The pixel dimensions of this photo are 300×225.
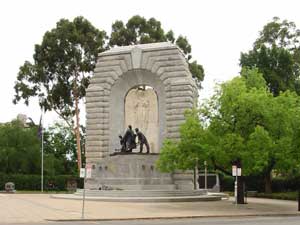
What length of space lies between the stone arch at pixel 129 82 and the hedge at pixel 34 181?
39.6ft

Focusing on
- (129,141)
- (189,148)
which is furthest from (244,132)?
(129,141)

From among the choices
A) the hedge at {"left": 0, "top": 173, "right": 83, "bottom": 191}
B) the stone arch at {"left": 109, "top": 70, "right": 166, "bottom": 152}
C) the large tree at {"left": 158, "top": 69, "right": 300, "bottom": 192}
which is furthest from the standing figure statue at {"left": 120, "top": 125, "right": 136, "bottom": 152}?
the hedge at {"left": 0, "top": 173, "right": 83, "bottom": 191}

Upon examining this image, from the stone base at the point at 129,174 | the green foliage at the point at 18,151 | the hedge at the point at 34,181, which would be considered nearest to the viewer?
the stone base at the point at 129,174

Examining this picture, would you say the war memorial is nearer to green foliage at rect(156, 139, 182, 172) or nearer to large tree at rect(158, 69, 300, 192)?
green foliage at rect(156, 139, 182, 172)

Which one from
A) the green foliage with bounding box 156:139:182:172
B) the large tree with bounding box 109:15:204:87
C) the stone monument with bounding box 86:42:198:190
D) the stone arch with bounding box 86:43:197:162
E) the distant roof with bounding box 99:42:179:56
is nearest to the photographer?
the green foliage with bounding box 156:139:182:172

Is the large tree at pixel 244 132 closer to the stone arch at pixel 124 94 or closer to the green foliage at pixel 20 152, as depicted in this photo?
the stone arch at pixel 124 94

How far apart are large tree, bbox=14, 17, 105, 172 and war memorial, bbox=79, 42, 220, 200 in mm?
13945

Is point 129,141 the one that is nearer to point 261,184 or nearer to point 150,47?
point 150,47

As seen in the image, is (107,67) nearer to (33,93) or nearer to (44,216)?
(33,93)

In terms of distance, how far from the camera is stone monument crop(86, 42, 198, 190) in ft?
143

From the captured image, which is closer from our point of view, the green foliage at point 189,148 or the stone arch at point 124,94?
the green foliage at point 189,148

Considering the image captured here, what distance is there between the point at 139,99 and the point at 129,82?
67.1 inches

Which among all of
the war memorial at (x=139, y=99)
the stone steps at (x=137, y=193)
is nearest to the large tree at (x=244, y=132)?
the stone steps at (x=137, y=193)

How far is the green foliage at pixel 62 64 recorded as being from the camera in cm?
6038
